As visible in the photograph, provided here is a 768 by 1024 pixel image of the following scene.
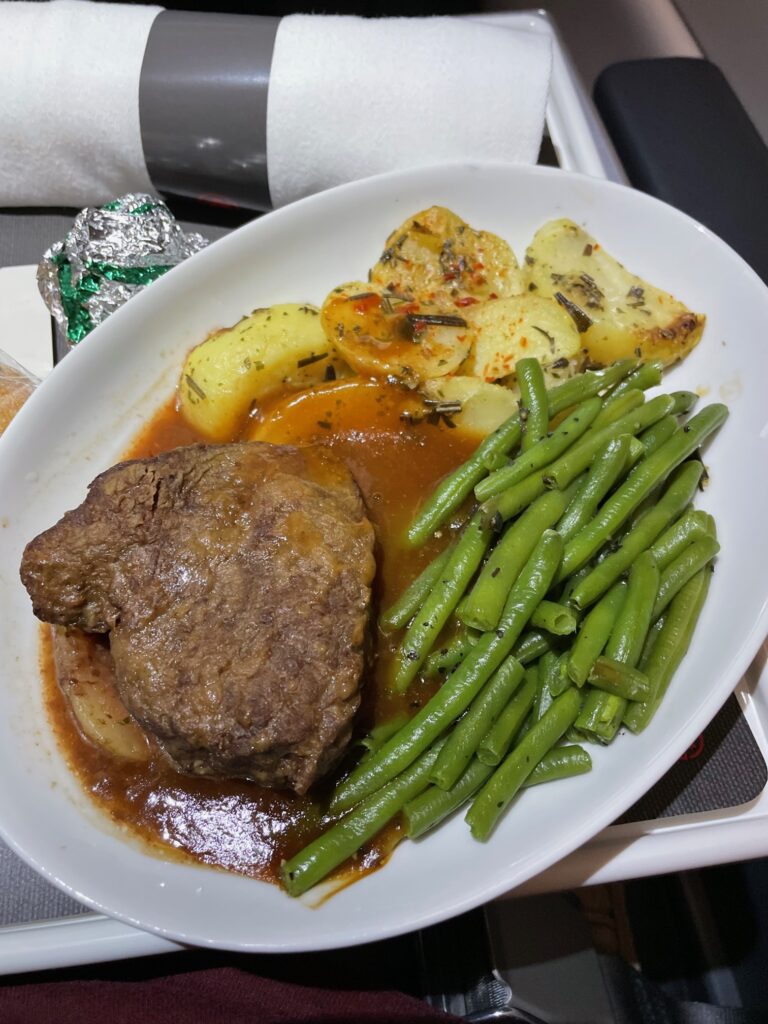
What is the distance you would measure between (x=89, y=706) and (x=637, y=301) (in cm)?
211

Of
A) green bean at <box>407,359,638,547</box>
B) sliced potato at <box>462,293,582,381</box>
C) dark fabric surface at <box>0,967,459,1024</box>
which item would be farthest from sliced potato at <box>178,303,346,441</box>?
dark fabric surface at <box>0,967,459,1024</box>

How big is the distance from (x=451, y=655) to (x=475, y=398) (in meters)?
0.83

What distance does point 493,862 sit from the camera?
1.78 meters

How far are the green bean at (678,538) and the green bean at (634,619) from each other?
0.29 feet

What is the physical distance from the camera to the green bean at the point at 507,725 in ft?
6.09

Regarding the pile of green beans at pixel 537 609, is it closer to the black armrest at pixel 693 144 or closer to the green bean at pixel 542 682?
the green bean at pixel 542 682

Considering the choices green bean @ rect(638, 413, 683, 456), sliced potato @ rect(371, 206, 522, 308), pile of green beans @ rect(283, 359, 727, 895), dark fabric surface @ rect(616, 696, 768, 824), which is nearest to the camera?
pile of green beans @ rect(283, 359, 727, 895)

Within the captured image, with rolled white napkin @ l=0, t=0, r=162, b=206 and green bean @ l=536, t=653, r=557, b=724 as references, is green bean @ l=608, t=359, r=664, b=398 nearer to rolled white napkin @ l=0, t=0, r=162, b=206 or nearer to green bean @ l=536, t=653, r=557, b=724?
green bean @ l=536, t=653, r=557, b=724

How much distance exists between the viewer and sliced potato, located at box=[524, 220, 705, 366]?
7.79 feet

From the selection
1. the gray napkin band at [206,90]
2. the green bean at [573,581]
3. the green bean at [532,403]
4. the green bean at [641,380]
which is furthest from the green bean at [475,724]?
the gray napkin band at [206,90]

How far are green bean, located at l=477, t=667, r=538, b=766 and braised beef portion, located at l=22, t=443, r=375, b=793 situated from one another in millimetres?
356

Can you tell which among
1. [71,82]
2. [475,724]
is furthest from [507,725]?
[71,82]

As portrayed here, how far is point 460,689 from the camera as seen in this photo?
1885mm

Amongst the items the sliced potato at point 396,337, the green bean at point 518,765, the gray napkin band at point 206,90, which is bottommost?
the green bean at point 518,765
